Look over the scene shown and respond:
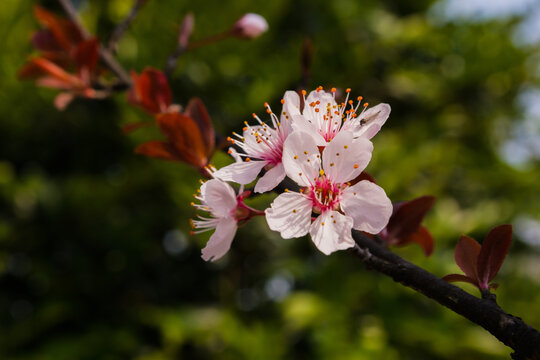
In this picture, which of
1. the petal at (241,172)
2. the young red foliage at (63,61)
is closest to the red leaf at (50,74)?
the young red foliage at (63,61)

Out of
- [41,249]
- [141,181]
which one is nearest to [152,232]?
[141,181]

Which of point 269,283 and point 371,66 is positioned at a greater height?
point 371,66

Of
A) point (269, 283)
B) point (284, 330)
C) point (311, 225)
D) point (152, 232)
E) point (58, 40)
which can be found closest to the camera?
point (311, 225)

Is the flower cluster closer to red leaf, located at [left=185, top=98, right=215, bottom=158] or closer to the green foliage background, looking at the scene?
red leaf, located at [left=185, top=98, right=215, bottom=158]

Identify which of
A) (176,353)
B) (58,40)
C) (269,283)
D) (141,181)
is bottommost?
(176,353)

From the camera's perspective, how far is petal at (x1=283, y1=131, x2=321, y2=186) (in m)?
0.23

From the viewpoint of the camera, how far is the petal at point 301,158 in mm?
235

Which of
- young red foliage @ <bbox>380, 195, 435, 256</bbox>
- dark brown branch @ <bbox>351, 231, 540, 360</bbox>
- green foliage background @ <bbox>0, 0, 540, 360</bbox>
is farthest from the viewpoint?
green foliage background @ <bbox>0, 0, 540, 360</bbox>

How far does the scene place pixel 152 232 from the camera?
1503mm

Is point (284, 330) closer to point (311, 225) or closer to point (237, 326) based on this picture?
point (237, 326)

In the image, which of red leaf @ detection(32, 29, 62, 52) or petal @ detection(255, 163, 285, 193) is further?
red leaf @ detection(32, 29, 62, 52)

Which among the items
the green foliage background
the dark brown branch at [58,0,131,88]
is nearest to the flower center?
the dark brown branch at [58,0,131,88]

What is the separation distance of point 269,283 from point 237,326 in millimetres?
280

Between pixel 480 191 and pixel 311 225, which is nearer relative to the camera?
pixel 311 225
